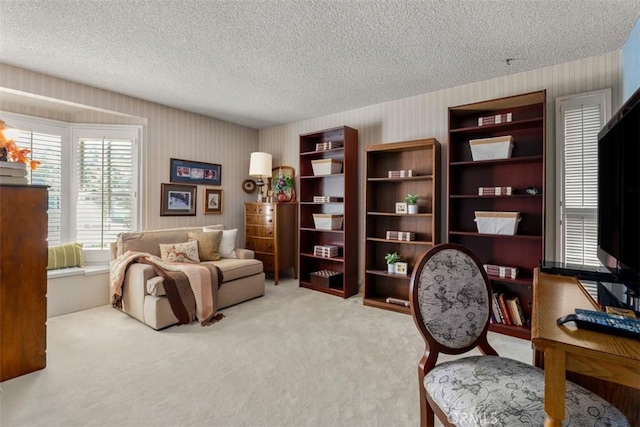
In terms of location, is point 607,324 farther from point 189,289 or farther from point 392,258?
point 189,289

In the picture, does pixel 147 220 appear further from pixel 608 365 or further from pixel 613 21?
pixel 613 21

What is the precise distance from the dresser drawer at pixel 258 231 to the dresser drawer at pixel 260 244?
0.06m

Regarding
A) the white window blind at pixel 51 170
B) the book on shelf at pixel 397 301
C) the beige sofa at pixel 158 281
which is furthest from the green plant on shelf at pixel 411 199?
the white window blind at pixel 51 170

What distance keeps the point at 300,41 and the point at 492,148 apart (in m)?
2.00

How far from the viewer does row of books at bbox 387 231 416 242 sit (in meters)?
3.38

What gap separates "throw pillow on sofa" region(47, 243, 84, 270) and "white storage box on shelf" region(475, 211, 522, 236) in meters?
4.40

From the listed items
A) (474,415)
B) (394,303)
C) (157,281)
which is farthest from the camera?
(394,303)

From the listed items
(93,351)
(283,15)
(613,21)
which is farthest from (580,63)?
(93,351)

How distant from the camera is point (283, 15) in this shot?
2.07 meters

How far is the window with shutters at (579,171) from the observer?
2.54 meters

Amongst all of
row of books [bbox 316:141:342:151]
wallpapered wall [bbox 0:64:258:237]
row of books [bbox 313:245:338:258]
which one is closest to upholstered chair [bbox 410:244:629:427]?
row of books [bbox 313:245:338:258]

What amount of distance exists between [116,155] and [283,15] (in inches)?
119

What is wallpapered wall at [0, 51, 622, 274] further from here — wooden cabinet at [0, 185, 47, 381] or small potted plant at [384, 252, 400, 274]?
wooden cabinet at [0, 185, 47, 381]

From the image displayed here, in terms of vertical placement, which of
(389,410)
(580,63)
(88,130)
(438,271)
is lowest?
(389,410)
